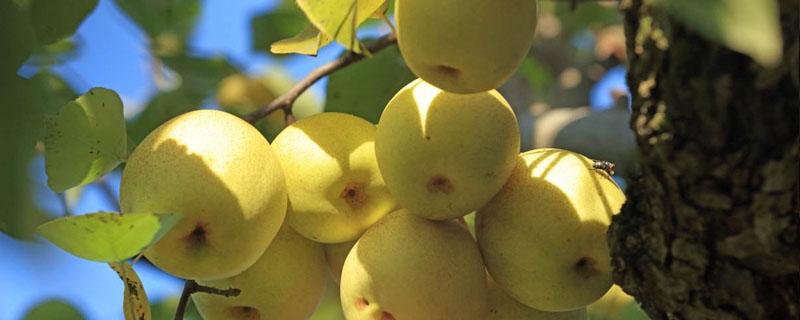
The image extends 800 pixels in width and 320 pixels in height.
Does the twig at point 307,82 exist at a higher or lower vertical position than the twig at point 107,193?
higher

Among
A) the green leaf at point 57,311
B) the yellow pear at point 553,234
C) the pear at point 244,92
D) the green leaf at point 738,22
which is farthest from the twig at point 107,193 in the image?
the green leaf at point 738,22

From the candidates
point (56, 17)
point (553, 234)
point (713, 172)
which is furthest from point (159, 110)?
point (713, 172)

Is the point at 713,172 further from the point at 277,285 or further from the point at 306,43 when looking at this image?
the point at 277,285

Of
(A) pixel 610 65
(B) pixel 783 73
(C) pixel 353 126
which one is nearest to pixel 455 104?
(C) pixel 353 126

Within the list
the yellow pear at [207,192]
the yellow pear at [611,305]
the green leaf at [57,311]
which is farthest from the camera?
the yellow pear at [611,305]

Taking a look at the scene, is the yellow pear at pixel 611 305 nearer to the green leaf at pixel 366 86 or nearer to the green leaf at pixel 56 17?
the green leaf at pixel 366 86

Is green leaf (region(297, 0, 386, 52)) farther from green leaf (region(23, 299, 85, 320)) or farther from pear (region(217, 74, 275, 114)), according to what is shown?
pear (region(217, 74, 275, 114))

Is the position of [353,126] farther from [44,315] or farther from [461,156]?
[44,315]
